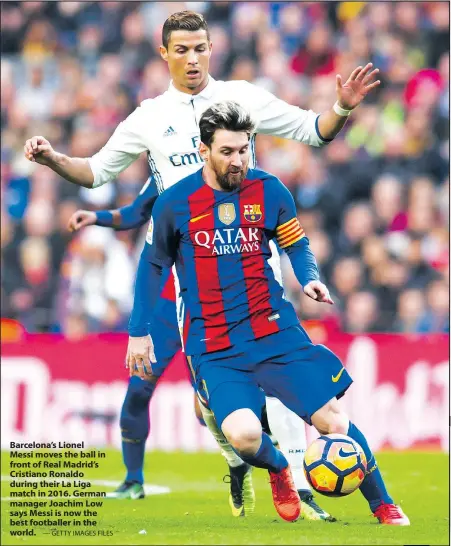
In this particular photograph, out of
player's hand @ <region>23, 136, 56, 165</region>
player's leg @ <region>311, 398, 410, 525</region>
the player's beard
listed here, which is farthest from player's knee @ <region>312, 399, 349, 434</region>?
player's hand @ <region>23, 136, 56, 165</region>

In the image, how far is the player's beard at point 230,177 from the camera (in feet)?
24.9

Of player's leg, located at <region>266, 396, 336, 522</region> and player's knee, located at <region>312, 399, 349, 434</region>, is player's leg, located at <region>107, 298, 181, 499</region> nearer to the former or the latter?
player's leg, located at <region>266, 396, 336, 522</region>

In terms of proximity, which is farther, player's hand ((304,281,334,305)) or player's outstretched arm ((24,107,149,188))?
player's outstretched arm ((24,107,149,188))

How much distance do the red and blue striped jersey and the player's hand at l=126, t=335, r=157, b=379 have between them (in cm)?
33

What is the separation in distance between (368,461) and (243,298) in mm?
1172

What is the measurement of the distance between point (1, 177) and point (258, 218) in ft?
30.5

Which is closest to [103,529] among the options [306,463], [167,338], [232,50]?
[306,463]

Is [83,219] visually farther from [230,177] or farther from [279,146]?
[279,146]

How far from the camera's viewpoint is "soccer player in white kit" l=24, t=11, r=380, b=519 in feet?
27.3

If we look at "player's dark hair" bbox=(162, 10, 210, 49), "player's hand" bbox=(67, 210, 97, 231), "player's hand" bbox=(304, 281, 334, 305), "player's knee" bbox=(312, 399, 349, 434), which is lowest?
"player's knee" bbox=(312, 399, 349, 434)

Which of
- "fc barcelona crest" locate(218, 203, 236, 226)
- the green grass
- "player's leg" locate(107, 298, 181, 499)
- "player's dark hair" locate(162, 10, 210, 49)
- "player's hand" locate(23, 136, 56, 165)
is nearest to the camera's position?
the green grass

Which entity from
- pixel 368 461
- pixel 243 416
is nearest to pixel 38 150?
pixel 243 416

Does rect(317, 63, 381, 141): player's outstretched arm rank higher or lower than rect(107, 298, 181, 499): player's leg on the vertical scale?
higher

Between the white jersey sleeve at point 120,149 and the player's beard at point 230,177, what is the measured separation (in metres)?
1.04
